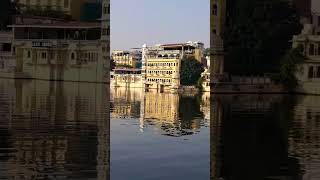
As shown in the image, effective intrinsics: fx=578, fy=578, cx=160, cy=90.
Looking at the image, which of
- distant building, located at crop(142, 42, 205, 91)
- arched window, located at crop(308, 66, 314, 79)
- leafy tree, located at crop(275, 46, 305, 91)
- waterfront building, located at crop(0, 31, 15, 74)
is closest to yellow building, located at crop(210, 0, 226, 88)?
leafy tree, located at crop(275, 46, 305, 91)

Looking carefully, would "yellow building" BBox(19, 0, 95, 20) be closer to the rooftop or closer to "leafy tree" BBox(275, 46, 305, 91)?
the rooftop

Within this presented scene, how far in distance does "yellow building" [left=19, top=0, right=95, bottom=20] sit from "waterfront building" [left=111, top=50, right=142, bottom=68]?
58714 millimetres

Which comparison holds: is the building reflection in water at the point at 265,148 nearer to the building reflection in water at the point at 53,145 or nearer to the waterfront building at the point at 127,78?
the building reflection in water at the point at 53,145

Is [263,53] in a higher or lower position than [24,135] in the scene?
higher

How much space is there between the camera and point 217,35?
69.3 metres

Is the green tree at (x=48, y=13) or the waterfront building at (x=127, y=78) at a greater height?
the green tree at (x=48, y=13)

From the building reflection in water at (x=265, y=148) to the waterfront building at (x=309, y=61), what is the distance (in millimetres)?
31384

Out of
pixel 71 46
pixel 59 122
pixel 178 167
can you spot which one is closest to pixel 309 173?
pixel 178 167

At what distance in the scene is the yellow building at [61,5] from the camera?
278 ft

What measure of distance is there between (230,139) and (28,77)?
63791mm

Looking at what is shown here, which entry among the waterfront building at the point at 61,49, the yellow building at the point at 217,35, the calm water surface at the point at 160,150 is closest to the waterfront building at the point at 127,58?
the waterfront building at the point at 61,49

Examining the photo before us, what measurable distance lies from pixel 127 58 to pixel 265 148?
133625 millimetres

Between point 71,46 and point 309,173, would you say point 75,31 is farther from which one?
point 309,173

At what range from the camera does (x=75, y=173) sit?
12.8m
